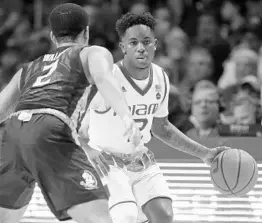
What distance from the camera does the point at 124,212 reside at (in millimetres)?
5414

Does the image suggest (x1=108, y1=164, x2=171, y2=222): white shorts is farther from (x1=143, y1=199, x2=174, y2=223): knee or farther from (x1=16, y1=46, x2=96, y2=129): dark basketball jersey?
(x1=16, y1=46, x2=96, y2=129): dark basketball jersey

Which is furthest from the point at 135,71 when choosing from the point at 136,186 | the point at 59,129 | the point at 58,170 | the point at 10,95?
the point at 58,170

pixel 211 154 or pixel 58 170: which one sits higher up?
pixel 58 170

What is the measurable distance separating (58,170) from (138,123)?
4.42 feet

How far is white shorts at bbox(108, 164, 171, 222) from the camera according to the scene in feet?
18.1

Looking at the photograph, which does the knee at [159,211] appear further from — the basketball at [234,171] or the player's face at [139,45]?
the player's face at [139,45]

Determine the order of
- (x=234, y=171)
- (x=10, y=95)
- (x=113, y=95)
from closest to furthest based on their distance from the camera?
(x=113, y=95) < (x=10, y=95) < (x=234, y=171)

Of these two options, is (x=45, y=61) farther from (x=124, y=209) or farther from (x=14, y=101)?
(x=124, y=209)

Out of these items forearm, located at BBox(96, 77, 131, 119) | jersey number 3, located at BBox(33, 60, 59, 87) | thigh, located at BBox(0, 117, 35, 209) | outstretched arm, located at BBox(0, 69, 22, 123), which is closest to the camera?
forearm, located at BBox(96, 77, 131, 119)

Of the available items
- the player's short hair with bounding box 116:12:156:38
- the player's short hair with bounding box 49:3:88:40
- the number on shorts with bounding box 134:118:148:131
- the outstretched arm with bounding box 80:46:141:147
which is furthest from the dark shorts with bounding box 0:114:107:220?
the player's short hair with bounding box 116:12:156:38

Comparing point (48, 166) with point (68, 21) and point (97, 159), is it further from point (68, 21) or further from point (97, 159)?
point (97, 159)

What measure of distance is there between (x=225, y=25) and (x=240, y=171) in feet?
18.6

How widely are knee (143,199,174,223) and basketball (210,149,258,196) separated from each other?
1.83 feet

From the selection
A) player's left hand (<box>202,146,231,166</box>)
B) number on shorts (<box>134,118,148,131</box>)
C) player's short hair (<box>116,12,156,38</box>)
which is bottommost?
player's left hand (<box>202,146,231,166</box>)
